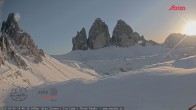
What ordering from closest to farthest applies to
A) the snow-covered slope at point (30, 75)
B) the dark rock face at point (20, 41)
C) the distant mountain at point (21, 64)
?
1. the snow-covered slope at point (30, 75)
2. the distant mountain at point (21, 64)
3. the dark rock face at point (20, 41)

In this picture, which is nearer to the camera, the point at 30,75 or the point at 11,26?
the point at 30,75

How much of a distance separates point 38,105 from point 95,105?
6.40 meters

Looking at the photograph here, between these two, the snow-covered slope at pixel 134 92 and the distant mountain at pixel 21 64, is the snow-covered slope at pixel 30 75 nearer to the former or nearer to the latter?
the distant mountain at pixel 21 64

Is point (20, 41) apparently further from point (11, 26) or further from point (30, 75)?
point (30, 75)

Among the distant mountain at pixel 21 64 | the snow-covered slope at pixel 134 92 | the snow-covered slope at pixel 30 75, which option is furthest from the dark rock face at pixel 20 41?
the snow-covered slope at pixel 134 92

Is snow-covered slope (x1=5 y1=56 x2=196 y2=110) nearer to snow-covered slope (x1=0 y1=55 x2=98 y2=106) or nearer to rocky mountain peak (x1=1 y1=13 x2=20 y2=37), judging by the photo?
snow-covered slope (x1=0 y1=55 x2=98 y2=106)

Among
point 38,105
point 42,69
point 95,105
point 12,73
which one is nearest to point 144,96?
point 95,105

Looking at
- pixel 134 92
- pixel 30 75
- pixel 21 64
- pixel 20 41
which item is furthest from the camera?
pixel 20 41

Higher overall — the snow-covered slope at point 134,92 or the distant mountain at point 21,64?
the distant mountain at point 21,64

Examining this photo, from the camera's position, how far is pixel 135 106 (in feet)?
99.3

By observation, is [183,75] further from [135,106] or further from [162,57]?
[162,57]

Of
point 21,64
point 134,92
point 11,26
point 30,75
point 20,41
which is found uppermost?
point 11,26

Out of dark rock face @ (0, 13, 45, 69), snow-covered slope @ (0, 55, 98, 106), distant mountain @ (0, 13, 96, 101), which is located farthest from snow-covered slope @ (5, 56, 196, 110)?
dark rock face @ (0, 13, 45, 69)

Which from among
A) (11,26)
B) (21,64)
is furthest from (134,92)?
(11,26)
